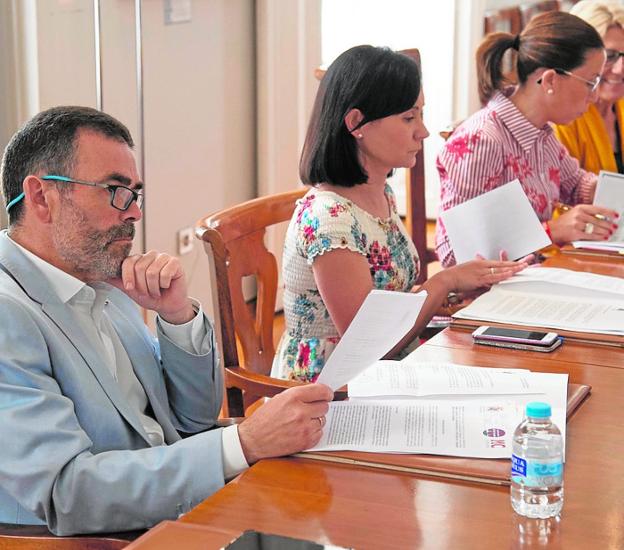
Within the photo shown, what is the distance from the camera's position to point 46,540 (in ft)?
4.29

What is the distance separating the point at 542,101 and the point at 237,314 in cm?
123

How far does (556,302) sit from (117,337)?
93 centimetres

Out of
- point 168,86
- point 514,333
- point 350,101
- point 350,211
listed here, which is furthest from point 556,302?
point 168,86

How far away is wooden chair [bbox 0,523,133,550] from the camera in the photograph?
1.30m

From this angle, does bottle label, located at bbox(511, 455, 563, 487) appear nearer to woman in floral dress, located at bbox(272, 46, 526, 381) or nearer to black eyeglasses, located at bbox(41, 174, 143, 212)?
black eyeglasses, located at bbox(41, 174, 143, 212)

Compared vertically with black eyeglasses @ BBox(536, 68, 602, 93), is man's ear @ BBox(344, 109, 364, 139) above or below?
below

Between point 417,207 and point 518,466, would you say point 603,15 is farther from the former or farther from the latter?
point 518,466

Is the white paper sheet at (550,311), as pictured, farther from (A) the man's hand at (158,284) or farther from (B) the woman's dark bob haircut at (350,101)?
(A) the man's hand at (158,284)

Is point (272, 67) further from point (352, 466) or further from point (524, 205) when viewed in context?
point (352, 466)

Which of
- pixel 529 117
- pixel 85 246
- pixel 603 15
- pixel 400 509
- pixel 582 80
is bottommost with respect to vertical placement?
pixel 400 509

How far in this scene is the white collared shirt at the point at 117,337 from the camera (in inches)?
54.0

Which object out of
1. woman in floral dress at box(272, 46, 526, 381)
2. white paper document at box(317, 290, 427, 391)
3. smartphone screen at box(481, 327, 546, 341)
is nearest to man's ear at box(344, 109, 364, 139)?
woman in floral dress at box(272, 46, 526, 381)

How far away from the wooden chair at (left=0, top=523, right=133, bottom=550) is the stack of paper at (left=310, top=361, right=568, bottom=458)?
29cm

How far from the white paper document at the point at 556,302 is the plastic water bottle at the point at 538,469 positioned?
77 cm
